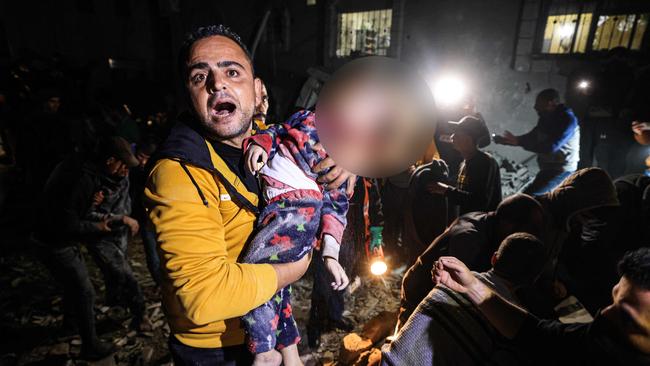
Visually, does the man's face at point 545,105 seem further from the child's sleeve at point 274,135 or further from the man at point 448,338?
the child's sleeve at point 274,135

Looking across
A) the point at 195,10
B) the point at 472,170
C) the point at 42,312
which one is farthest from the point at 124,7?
the point at 472,170

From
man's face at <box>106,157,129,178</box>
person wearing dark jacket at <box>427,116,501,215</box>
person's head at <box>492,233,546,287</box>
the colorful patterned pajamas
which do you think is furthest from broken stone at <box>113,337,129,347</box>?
person wearing dark jacket at <box>427,116,501,215</box>

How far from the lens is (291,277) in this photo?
1.59 m

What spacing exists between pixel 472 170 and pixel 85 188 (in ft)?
17.6

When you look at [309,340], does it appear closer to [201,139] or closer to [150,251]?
[150,251]

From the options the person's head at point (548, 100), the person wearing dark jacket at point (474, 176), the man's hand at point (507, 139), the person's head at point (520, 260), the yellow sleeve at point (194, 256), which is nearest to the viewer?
the yellow sleeve at point (194, 256)

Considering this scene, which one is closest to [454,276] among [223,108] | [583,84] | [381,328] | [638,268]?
[638,268]

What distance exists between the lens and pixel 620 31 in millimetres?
8680

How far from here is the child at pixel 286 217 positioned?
63.4 inches

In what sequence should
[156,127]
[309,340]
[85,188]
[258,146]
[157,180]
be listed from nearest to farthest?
[157,180], [258,146], [85,188], [309,340], [156,127]

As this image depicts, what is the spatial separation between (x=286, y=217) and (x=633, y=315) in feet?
7.10

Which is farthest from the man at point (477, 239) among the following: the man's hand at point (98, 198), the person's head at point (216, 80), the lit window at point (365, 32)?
the lit window at point (365, 32)

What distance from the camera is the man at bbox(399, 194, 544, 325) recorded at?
121 inches

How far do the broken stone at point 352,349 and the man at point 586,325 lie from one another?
6.31 feet
